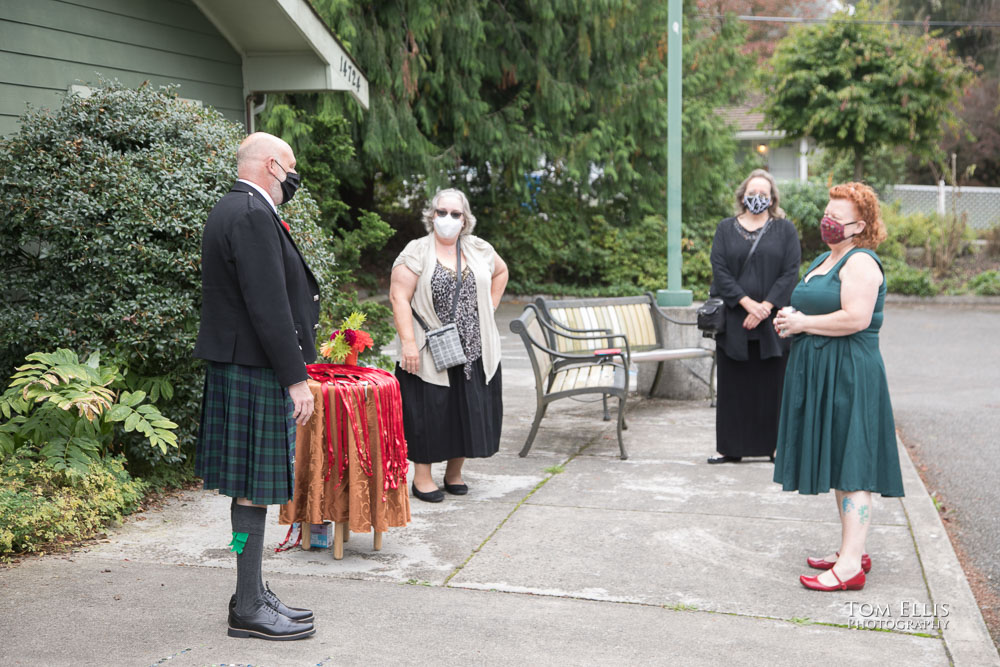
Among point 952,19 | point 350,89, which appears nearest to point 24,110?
point 350,89

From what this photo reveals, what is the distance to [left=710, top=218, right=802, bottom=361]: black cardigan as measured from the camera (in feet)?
22.6

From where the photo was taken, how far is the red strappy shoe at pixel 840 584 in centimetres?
441

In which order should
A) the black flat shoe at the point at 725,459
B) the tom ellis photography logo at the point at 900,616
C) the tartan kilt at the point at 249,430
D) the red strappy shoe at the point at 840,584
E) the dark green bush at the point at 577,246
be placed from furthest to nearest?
the dark green bush at the point at 577,246 → the black flat shoe at the point at 725,459 → the red strappy shoe at the point at 840,584 → the tom ellis photography logo at the point at 900,616 → the tartan kilt at the point at 249,430

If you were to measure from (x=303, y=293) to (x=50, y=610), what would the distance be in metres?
1.67

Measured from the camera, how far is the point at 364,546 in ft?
16.4

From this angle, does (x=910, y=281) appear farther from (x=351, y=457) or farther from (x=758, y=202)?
(x=351, y=457)

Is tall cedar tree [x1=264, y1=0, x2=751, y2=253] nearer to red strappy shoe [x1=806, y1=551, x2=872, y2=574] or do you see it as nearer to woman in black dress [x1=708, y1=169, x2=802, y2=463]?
woman in black dress [x1=708, y1=169, x2=802, y2=463]

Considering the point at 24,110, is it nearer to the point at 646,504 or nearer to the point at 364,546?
the point at 364,546

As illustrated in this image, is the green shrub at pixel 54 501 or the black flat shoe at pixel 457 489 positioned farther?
the black flat shoe at pixel 457 489

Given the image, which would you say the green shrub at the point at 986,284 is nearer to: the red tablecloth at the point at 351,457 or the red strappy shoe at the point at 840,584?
the red strappy shoe at the point at 840,584

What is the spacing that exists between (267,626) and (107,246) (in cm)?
286

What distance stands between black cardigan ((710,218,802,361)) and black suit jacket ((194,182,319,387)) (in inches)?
158

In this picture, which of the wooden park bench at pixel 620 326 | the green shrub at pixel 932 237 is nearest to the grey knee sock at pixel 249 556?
the wooden park bench at pixel 620 326

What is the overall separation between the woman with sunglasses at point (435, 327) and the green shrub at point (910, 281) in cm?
1530
